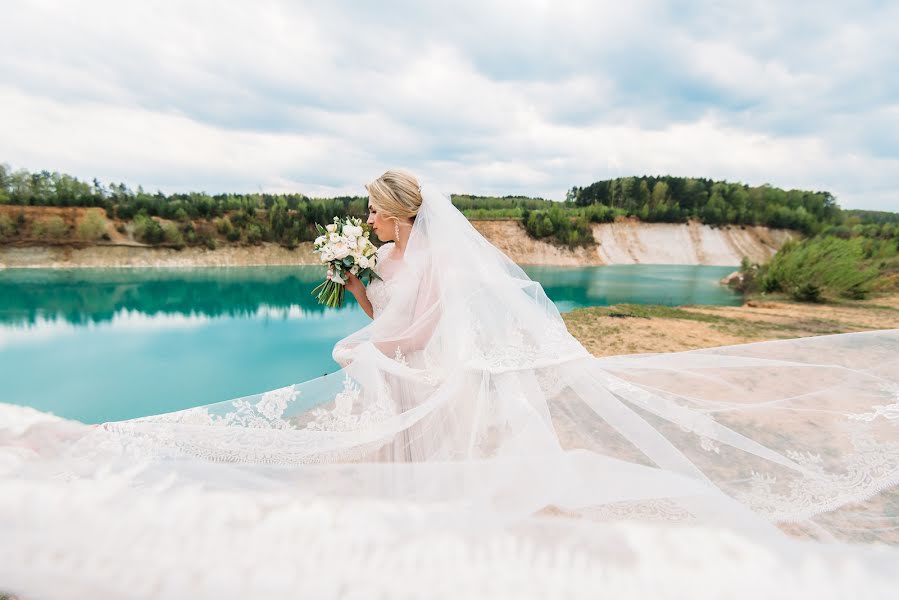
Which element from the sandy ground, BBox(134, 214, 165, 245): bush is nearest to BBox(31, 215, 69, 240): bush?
BBox(134, 214, 165, 245): bush

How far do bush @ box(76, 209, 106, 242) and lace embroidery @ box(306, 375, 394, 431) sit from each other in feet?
123

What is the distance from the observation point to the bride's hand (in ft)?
9.89

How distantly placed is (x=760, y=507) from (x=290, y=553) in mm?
1922

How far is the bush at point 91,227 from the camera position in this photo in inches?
1230

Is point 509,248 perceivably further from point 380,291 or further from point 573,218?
point 380,291

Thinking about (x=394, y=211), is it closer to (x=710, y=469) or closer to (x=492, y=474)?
(x=492, y=474)

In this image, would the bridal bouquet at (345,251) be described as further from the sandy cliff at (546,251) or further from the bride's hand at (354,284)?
the sandy cliff at (546,251)

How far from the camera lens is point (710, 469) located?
6.93 feet

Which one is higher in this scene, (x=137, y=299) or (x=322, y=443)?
(x=322, y=443)

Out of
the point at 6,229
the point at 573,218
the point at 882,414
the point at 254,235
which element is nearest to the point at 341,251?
the point at 882,414

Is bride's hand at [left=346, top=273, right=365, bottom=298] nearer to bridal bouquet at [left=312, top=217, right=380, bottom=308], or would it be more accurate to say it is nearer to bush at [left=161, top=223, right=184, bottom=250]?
bridal bouquet at [left=312, top=217, right=380, bottom=308]

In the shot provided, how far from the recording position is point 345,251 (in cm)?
286

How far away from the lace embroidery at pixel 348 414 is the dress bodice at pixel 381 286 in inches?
29.5

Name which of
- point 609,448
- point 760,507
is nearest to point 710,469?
point 760,507
